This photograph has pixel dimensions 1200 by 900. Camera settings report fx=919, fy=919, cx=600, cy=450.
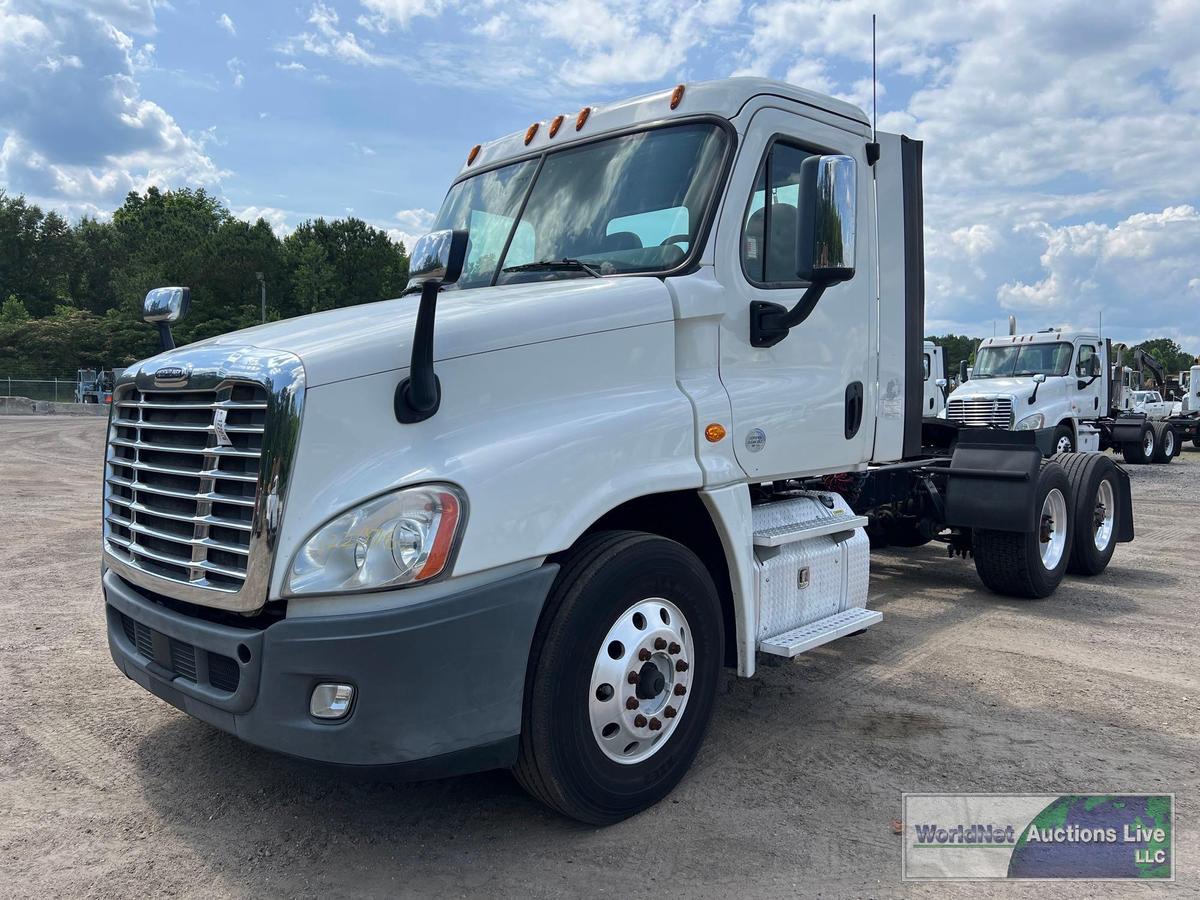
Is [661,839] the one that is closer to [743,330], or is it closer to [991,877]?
[991,877]

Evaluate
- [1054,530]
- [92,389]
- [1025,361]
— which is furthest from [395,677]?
[92,389]

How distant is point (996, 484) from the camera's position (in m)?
6.89

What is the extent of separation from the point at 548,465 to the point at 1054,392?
19.1 metres

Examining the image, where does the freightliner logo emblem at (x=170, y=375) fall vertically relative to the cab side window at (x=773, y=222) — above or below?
below

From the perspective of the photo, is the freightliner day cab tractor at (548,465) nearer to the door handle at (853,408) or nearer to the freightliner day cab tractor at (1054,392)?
the door handle at (853,408)

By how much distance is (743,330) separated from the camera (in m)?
4.10

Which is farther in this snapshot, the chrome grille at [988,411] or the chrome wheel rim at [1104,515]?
the chrome grille at [988,411]

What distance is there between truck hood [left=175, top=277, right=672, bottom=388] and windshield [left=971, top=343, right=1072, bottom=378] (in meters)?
18.5

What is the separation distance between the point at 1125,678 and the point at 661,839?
3365 millimetres

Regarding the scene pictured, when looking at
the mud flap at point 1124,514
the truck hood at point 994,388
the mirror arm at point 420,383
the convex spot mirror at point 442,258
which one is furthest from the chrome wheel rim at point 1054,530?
the truck hood at point 994,388

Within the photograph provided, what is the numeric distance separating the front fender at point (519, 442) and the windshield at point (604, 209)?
50 cm

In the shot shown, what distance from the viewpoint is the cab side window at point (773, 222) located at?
412 cm

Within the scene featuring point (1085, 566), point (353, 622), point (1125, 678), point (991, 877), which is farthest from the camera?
point (1085, 566)

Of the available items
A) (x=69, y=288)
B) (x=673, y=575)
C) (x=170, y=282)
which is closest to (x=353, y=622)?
(x=673, y=575)
